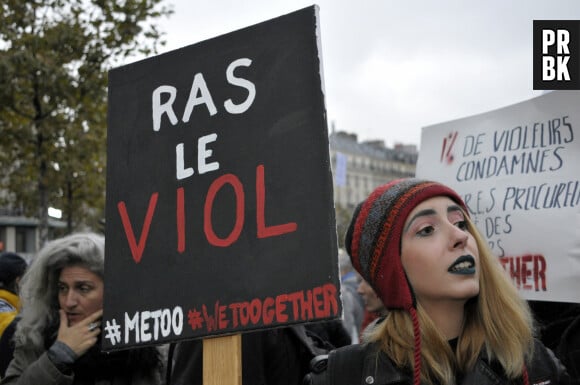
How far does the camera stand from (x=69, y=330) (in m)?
3.41

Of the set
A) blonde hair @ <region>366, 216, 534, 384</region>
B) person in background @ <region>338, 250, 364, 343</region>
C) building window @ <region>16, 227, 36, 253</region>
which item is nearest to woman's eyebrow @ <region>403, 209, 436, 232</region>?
blonde hair @ <region>366, 216, 534, 384</region>

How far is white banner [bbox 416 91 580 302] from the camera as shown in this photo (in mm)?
3346

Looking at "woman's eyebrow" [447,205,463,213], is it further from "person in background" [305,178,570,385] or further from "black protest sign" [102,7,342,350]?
"black protest sign" [102,7,342,350]

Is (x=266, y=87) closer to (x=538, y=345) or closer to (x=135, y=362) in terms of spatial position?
→ (x=538, y=345)

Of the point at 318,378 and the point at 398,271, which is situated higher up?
the point at 398,271

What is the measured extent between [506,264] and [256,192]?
5.11ft

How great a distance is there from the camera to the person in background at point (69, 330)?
3.33 m

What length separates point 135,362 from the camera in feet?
11.4

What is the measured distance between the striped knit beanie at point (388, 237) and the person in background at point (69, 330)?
53.4 inches

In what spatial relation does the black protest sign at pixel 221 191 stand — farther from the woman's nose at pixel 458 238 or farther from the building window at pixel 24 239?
the building window at pixel 24 239

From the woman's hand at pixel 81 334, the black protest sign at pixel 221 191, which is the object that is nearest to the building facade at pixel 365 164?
the woman's hand at pixel 81 334

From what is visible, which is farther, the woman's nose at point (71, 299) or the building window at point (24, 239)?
the building window at point (24, 239)

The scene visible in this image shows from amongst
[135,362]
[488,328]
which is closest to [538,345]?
[488,328]

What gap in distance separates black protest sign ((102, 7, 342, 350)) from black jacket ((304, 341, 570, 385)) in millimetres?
264
